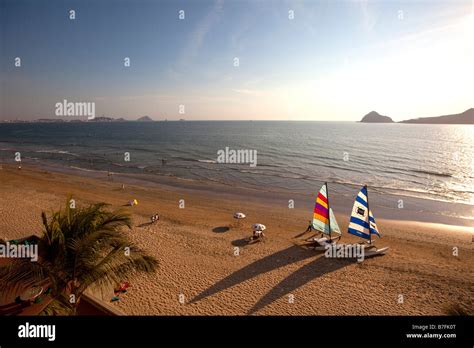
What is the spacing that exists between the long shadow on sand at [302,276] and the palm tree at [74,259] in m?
7.21

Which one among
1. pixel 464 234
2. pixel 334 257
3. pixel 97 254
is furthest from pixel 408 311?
pixel 464 234

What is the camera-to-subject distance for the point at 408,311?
1245cm

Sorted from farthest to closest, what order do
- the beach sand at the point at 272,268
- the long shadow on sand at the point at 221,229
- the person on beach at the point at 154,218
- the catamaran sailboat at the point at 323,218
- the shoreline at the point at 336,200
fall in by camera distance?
1. the shoreline at the point at 336,200
2. the person on beach at the point at 154,218
3. the long shadow on sand at the point at 221,229
4. the catamaran sailboat at the point at 323,218
5. the beach sand at the point at 272,268

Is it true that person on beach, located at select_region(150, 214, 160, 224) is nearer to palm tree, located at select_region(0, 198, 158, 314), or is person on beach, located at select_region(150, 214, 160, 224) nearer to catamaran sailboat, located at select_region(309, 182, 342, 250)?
catamaran sailboat, located at select_region(309, 182, 342, 250)

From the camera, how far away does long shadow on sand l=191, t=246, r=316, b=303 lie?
1370 centimetres

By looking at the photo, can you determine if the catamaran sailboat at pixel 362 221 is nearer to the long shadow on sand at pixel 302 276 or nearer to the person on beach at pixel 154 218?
the long shadow on sand at pixel 302 276

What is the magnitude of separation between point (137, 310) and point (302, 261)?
10.5 metres

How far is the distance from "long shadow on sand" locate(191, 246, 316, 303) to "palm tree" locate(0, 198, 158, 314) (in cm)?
615

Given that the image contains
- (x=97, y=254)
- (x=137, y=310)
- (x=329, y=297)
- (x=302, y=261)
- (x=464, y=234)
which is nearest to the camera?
(x=97, y=254)

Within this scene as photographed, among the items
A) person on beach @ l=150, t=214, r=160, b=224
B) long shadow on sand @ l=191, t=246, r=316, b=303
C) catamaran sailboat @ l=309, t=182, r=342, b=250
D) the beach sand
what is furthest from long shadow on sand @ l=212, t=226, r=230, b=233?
catamaran sailboat @ l=309, t=182, r=342, b=250

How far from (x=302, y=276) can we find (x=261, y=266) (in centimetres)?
261

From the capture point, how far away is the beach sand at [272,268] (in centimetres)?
1256

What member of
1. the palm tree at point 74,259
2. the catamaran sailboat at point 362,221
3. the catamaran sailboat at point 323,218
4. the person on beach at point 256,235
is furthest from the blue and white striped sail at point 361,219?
the palm tree at point 74,259
